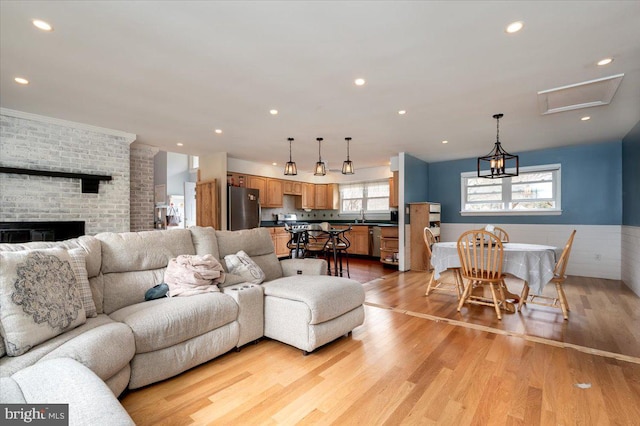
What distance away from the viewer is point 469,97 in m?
3.20

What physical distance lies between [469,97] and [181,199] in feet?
33.2

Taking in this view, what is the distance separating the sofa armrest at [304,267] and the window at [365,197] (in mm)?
5109

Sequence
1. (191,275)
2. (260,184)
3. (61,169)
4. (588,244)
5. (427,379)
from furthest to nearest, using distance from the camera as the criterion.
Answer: (260,184)
(588,244)
(61,169)
(191,275)
(427,379)

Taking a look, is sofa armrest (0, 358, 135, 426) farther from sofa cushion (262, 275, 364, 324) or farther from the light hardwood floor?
sofa cushion (262, 275, 364, 324)

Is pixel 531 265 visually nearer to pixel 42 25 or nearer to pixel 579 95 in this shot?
pixel 579 95

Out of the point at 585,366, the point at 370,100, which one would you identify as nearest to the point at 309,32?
the point at 370,100

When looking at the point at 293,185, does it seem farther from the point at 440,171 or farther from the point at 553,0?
the point at 553,0

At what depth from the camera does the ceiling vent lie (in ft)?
9.26

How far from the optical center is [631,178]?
441 cm

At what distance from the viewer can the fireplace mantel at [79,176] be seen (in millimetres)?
3640

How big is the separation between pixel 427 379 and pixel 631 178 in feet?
16.2

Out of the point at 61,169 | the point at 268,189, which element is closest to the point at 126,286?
the point at 61,169

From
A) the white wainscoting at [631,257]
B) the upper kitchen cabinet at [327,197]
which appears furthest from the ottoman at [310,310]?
the upper kitchen cabinet at [327,197]

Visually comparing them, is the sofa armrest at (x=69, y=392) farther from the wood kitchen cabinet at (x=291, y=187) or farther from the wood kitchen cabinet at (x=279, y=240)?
the wood kitchen cabinet at (x=291, y=187)
